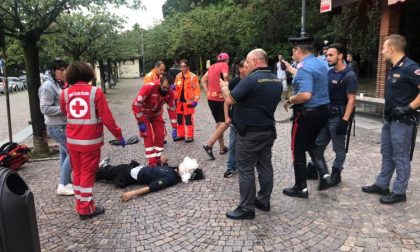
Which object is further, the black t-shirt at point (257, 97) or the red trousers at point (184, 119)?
the red trousers at point (184, 119)

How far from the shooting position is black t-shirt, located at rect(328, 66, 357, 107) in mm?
4848

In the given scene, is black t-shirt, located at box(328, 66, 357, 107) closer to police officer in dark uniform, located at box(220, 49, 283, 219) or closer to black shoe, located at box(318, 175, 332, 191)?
black shoe, located at box(318, 175, 332, 191)

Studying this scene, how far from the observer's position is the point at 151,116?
6102mm

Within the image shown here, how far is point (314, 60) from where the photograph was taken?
4.43m

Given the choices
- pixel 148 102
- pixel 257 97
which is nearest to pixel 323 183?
pixel 257 97

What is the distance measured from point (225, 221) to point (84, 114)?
77.9 inches

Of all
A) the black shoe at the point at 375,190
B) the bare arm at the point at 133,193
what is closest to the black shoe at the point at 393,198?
the black shoe at the point at 375,190

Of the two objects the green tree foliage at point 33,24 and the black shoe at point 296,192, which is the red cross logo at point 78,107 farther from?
the green tree foliage at point 33,24

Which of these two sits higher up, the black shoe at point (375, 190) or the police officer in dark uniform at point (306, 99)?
the police officer in dark uniform at point (306, 99)

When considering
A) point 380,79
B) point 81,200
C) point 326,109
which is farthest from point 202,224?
point 380,79

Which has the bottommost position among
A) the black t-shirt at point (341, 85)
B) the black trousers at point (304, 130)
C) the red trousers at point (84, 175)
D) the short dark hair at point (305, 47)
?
the red trousers at point (84, 175)

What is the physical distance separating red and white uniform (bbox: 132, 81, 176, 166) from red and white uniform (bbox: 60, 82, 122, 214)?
1.54 m

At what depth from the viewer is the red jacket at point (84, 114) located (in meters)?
4.19

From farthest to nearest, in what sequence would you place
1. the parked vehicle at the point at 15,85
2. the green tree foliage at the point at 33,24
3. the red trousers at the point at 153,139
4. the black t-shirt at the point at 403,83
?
the parked vehicle at the point at 15,85, the green tree foliage at the point at 33,24, the red trousers at the point at 153,139, the black t-shirt at the point at 403,83
